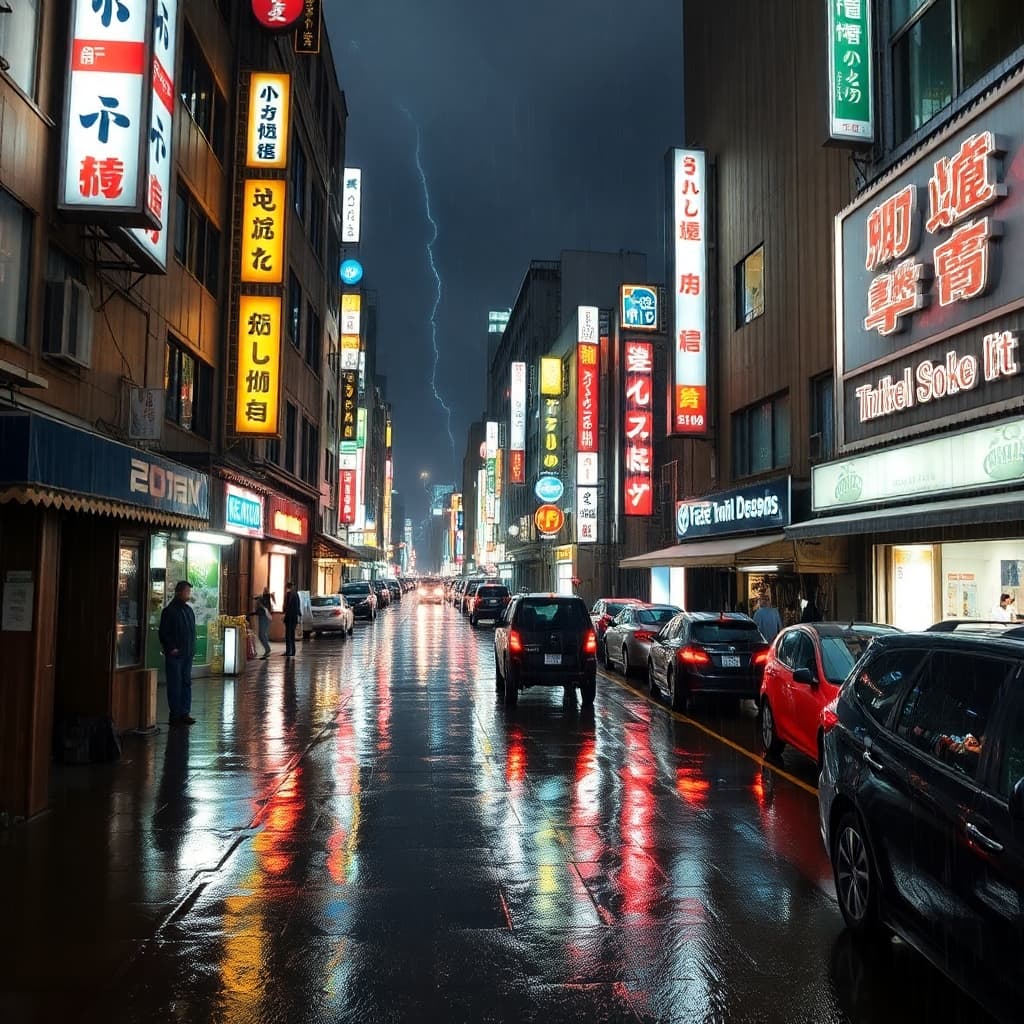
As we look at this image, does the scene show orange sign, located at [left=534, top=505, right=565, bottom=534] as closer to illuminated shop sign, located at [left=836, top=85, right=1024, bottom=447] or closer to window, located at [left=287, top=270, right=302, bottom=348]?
window, located at [left=287, top=270, right=302, bottom=348]

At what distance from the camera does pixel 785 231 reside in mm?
22266

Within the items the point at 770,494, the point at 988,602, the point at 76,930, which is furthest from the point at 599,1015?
the point at 770,494

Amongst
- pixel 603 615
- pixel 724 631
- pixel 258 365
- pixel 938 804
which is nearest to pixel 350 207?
pixel 258 365

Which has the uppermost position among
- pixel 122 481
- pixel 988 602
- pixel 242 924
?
pixel 122 481

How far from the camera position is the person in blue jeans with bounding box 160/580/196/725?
13086 millimetres

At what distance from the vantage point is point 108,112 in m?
11.2

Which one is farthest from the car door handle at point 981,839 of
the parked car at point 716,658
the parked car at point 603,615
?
the parked car at point 603,615

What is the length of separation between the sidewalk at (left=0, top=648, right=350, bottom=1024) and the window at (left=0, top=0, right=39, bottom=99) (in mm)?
7489

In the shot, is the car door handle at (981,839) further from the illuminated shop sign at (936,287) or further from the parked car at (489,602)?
the parked car at (489,602)

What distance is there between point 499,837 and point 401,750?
407cm

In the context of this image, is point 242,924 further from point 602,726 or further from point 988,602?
point 988,602

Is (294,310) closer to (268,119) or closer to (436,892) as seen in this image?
(268,119)

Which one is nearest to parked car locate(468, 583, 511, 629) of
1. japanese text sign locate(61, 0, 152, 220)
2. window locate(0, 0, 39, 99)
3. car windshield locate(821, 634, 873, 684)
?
car windshield locate(821, 634, 873, 684)

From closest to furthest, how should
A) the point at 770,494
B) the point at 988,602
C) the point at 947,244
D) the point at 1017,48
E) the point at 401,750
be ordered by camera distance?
the point at 401,750, the point at 1017,48, the point at 947,244, the point at 988,602, the point at 770,494
